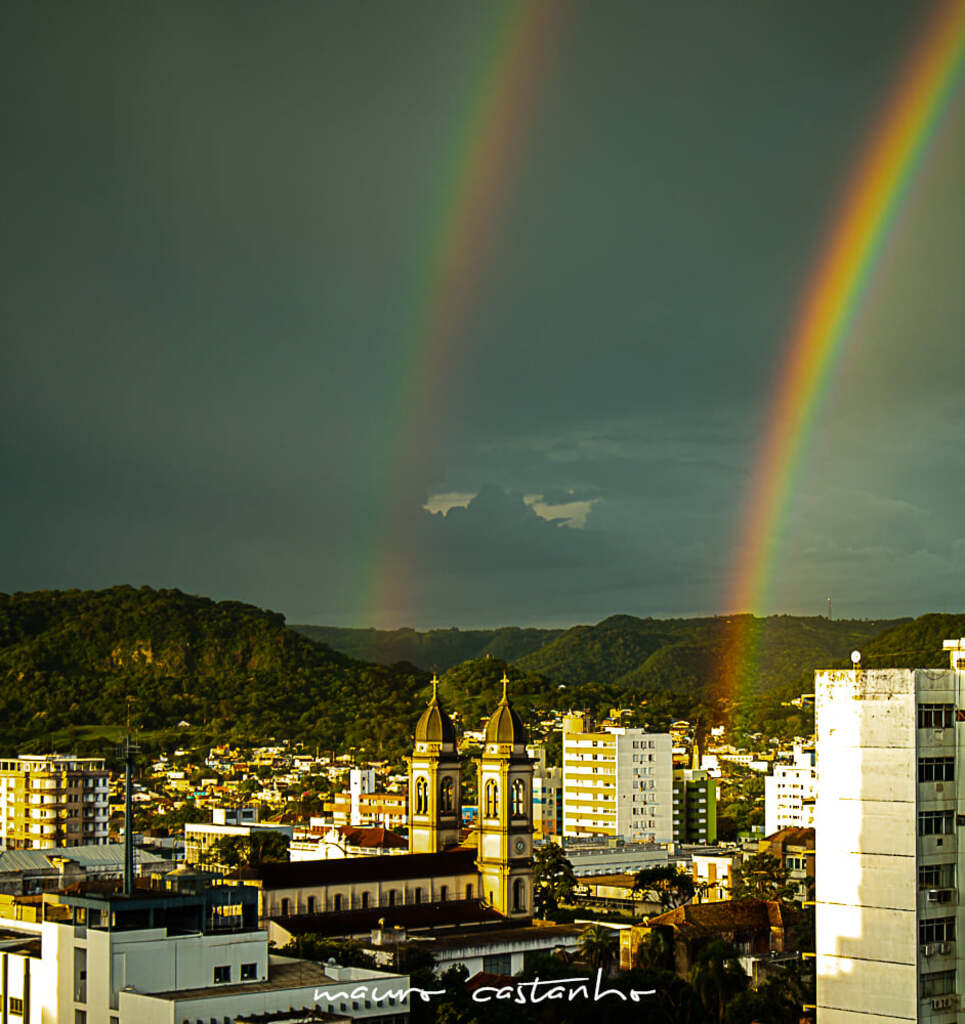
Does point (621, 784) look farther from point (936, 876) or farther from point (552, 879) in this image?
point (936, 876)

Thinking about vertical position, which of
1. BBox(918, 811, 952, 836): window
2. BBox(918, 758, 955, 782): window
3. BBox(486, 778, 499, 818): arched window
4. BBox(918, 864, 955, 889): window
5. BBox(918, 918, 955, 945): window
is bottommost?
BBox(486, 778, 499, 818): arched window

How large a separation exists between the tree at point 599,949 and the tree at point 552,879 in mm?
19705

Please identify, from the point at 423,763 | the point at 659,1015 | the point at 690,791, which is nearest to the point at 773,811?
the point at 690,791

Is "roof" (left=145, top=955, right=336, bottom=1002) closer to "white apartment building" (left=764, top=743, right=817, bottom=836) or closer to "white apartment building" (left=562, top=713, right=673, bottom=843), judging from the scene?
"white apartment building" (left=562, top=713, right=673, bottom=843)

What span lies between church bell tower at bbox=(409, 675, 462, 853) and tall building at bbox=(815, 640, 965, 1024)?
42483 mm

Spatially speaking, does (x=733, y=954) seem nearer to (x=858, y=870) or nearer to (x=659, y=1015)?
(x=659, y=1015)

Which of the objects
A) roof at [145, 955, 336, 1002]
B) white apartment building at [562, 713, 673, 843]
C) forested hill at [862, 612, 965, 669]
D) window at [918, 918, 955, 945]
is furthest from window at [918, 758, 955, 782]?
forested hill at [862, 612, 965, 669]

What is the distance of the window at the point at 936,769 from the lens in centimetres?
3953

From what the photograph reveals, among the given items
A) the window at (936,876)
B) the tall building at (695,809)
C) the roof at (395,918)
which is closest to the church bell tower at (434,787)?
the roof at (395,918)

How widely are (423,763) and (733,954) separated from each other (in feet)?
88.6

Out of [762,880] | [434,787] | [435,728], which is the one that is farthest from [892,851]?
[435,728]

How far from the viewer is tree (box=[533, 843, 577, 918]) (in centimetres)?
8481

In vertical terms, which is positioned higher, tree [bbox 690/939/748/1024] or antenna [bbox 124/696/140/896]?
antenna [bbox 124/696/140/896]

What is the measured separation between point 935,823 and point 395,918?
34.4 m
